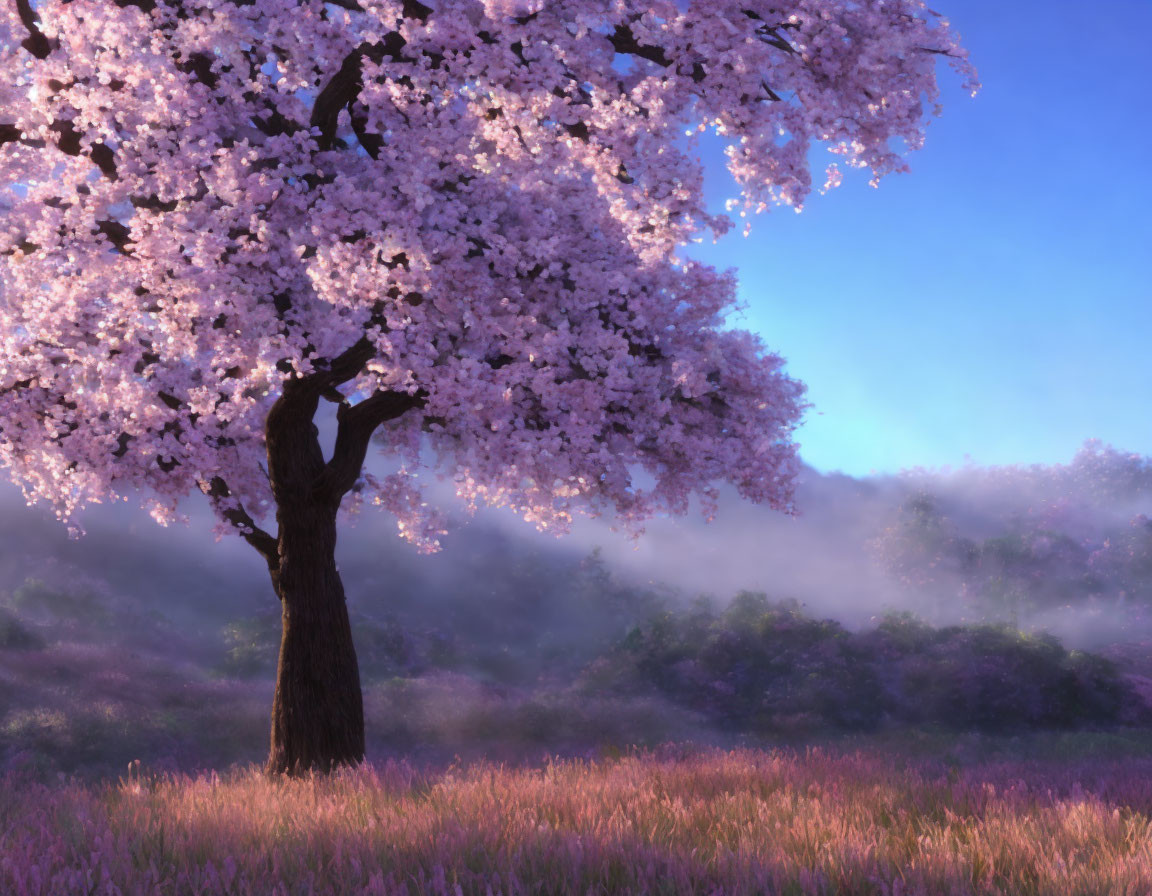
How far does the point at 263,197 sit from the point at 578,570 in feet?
110

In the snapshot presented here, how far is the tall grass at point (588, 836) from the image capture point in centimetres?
467

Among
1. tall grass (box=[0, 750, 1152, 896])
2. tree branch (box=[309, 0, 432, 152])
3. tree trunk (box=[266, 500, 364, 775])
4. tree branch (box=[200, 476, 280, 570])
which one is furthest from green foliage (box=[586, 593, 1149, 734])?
tree branch (box=[309, 0, 432, 152])

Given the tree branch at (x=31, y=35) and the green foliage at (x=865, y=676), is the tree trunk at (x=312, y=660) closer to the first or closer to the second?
the tree branch at (x=31, y=35)

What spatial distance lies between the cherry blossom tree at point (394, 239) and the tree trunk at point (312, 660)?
39mm

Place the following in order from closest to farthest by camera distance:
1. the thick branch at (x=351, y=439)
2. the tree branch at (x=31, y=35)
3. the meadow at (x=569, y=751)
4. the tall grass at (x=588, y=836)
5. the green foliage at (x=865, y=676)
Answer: the tall grass at (x=588, y=836)
the meadow at (x=569, y=751)
the tree branch at (x=31, y=35)
the thick branch at (x=351, y=439)
the green foliage at (x=865, y=676)

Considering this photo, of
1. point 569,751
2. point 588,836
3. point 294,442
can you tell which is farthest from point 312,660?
point 569,751

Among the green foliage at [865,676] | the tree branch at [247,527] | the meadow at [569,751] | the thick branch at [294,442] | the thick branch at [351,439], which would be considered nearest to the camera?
the meadow at [569,751]

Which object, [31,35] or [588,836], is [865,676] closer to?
[588,836]

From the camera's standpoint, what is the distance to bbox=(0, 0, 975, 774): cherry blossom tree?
28.8 feet

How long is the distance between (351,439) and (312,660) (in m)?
2.86

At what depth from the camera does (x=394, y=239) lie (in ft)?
30.3

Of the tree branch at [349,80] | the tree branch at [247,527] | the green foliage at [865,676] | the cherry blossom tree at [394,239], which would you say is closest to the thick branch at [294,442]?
the cherry blossom tree at [394,239]

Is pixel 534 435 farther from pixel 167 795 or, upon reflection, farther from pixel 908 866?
pixel 908 866

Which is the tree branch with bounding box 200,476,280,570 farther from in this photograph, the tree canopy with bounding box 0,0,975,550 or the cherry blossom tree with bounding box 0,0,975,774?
the tree canopy with bounding box 0,0,975,550
